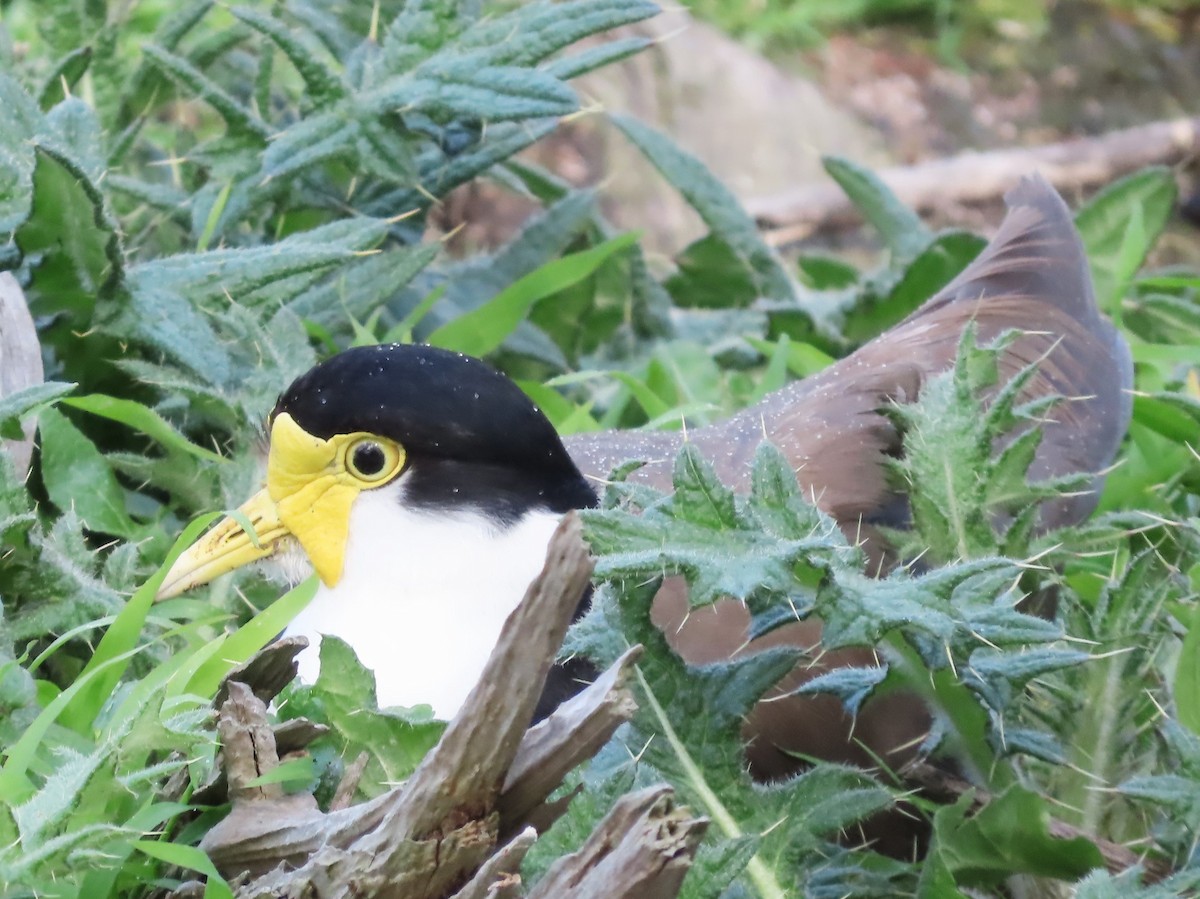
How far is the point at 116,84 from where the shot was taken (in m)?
2.21

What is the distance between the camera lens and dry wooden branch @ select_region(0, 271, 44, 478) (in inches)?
62.6

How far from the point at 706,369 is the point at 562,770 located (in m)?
1.47

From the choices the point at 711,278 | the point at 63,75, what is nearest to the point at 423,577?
the point at 63,75

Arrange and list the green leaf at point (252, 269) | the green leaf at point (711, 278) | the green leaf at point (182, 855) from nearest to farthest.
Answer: the green leaf at point (182, 855) → the green leaf at point (252, 269) → the green leaf at point (711, 278)

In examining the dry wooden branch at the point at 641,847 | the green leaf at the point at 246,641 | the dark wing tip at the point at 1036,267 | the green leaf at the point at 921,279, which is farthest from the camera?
the green leaf at the point at 921,279

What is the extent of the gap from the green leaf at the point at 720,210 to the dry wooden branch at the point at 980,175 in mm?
972

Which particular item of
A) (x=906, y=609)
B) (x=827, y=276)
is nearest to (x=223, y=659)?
(x=906, y=609)

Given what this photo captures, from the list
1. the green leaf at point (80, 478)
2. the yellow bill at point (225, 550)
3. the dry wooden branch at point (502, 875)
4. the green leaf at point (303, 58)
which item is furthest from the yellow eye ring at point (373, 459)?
the green leaf at point (303, 58)

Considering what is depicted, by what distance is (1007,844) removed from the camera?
1.18 metres

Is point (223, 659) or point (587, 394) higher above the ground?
point (223, 659)

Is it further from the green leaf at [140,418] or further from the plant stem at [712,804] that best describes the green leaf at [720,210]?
the plant stem at [712,804]

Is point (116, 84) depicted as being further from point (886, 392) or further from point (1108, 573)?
point (1108, 573)

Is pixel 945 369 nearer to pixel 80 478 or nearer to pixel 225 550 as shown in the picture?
pixel 225 550

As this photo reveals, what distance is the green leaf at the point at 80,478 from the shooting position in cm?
164
